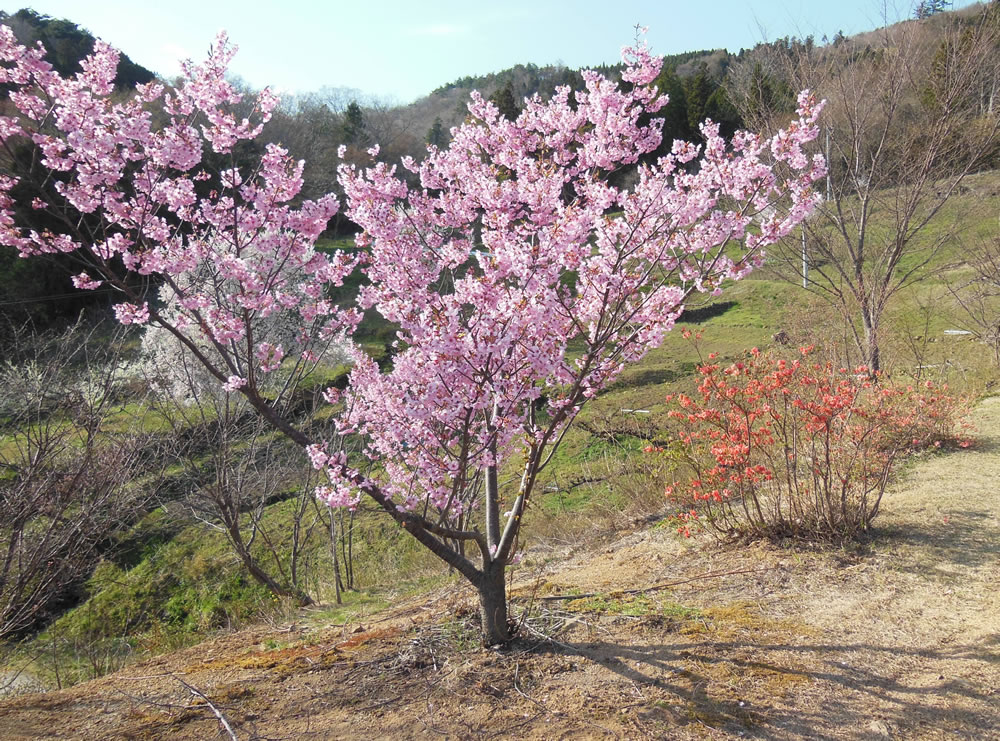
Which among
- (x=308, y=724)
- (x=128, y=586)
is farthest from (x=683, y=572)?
(x=128, y=586)

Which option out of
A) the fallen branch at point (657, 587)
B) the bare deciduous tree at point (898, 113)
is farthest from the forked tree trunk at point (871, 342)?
the fallen branch at point (657, 587)

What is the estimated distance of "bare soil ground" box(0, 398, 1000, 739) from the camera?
2779 mm

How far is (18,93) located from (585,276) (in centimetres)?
319

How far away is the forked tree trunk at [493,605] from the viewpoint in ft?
11.5

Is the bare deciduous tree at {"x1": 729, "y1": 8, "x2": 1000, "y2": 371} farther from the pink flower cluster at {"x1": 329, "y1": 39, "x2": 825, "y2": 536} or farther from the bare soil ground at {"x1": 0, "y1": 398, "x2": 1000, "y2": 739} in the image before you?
the pink flower cluster at {"x1": 329, "y1": 39, "x2": 825, "y2": 536}

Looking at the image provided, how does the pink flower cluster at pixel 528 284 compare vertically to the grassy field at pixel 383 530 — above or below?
above

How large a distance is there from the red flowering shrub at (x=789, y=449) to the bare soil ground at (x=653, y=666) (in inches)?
10.4

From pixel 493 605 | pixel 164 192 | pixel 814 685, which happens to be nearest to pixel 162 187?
pixel 164 192

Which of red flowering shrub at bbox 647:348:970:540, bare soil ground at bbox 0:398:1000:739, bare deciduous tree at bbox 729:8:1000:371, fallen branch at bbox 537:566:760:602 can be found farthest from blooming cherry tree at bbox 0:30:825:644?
bare deciduous tree at bbox 729:8:1000:371

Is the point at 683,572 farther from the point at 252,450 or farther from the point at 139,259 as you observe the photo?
the point at 252,450

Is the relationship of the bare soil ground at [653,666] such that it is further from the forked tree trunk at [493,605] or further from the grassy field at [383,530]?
the grassy field at [383,530]

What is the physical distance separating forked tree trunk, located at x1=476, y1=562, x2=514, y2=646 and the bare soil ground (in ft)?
0.36

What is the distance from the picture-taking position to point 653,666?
10.4 ft

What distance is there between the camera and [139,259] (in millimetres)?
3133
